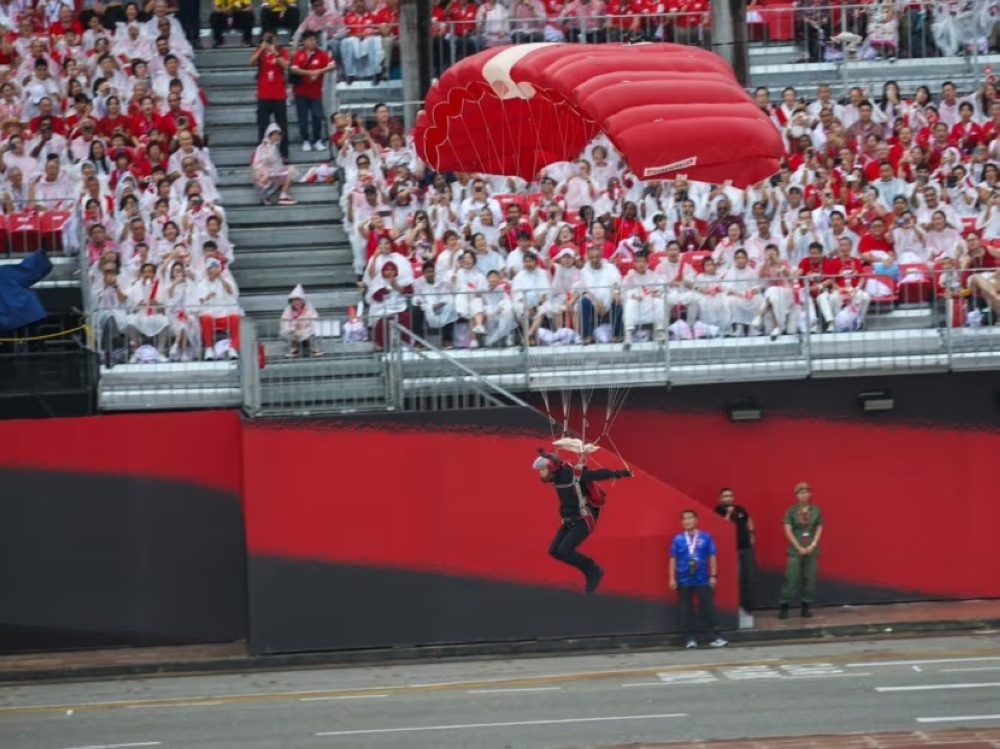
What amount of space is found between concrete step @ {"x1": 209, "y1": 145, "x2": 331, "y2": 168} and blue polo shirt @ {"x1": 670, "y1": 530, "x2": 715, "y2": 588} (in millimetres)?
8687

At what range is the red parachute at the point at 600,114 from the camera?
20.2 meters

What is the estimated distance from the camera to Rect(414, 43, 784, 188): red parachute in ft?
66.2

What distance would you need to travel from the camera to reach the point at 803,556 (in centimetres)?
2612

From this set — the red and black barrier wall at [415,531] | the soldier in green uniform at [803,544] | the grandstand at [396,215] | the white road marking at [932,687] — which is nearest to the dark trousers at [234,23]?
the grandstand at [396,215]

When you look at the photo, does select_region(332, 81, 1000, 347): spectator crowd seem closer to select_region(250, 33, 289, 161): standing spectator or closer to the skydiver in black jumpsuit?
select_region(250, 33, 289, 161): standing spectator

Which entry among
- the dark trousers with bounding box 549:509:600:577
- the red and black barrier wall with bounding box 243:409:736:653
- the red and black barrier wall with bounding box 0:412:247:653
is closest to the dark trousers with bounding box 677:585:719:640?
the red and black barrier wall with bounding box 243:409:736:653

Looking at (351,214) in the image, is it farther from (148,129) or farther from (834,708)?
(834,708)

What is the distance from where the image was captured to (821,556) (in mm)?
26891

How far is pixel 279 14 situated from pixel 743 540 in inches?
485

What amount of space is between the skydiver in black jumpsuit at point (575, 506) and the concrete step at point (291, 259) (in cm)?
582

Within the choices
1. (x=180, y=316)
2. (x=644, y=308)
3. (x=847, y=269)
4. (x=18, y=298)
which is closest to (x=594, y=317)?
(x=644, y=308)

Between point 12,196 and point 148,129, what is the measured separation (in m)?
2.48

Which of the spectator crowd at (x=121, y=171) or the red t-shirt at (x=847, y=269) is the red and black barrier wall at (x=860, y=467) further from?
the spectator crowd at (x=121, y=171)

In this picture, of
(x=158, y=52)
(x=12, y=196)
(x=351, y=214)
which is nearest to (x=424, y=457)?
(x=351, y=214)
